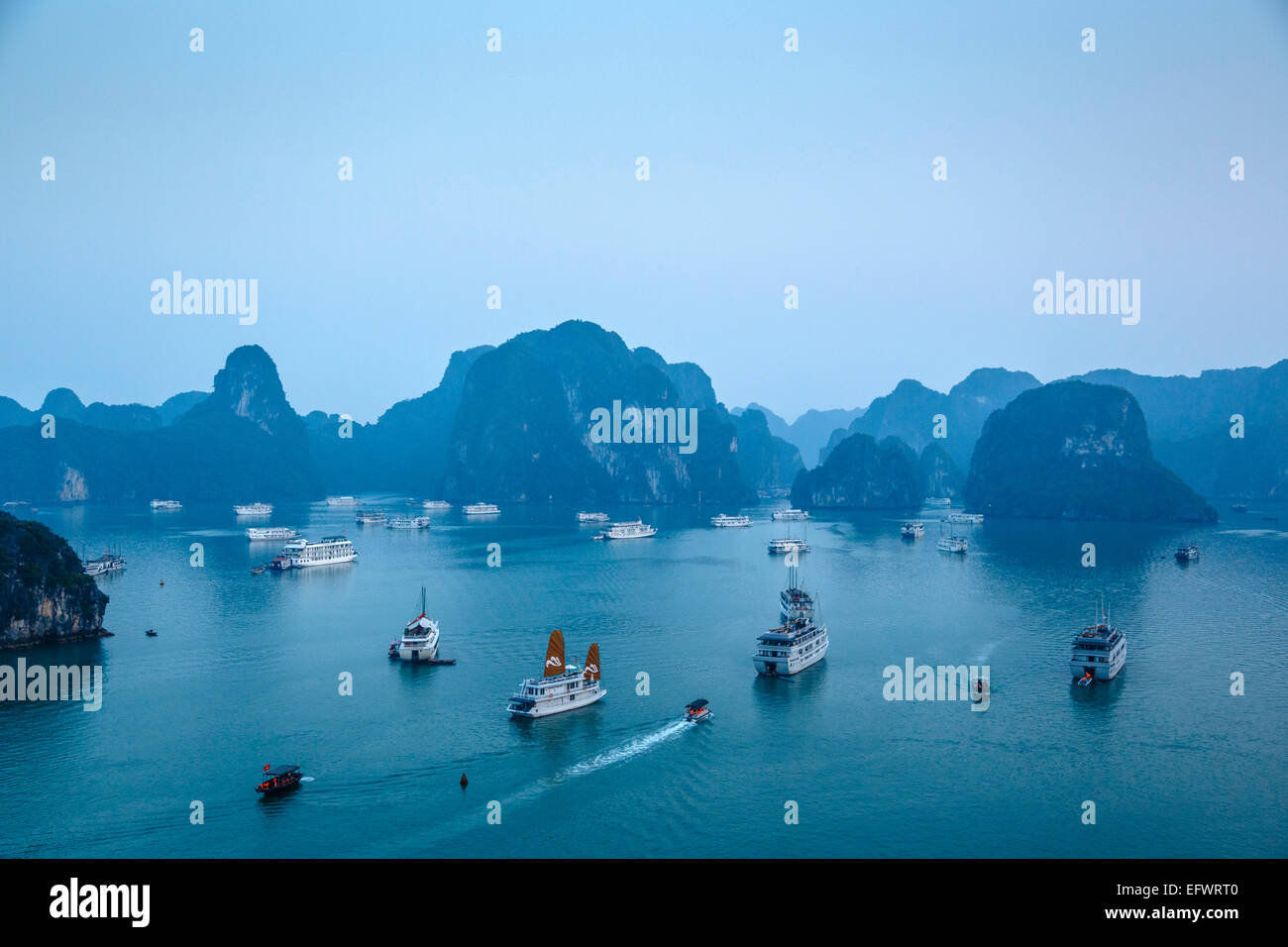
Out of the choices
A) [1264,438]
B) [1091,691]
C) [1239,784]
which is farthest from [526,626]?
[1264,438]

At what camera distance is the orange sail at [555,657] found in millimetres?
35625

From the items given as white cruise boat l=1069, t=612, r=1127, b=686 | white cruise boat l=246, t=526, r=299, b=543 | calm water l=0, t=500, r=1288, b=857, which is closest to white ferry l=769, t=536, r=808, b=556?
calm water l=0, t=500, r=1288, b=857

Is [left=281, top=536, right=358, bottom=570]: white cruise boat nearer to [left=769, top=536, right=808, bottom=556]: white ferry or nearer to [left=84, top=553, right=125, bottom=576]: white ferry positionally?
[left=84, top=553, right=125, bottom=576]: white ferry

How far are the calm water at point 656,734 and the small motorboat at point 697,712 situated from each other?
2.75 ft

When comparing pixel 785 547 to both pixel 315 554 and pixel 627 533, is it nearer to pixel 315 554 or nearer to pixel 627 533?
pixel 627 533

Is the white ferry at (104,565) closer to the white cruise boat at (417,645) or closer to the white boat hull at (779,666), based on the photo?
the white cruise boat at (417,645)

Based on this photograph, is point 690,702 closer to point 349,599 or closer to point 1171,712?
point 1171,712

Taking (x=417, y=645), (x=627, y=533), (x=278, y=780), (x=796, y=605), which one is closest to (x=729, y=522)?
(x=627, y=533)

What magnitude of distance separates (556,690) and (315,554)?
2228 inches

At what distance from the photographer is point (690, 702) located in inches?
1415

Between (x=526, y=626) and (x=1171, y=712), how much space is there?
32.7 meters

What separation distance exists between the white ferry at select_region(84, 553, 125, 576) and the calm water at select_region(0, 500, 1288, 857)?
33.2 ft

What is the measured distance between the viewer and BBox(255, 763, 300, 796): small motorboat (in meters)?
26.8

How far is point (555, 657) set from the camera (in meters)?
35.9
